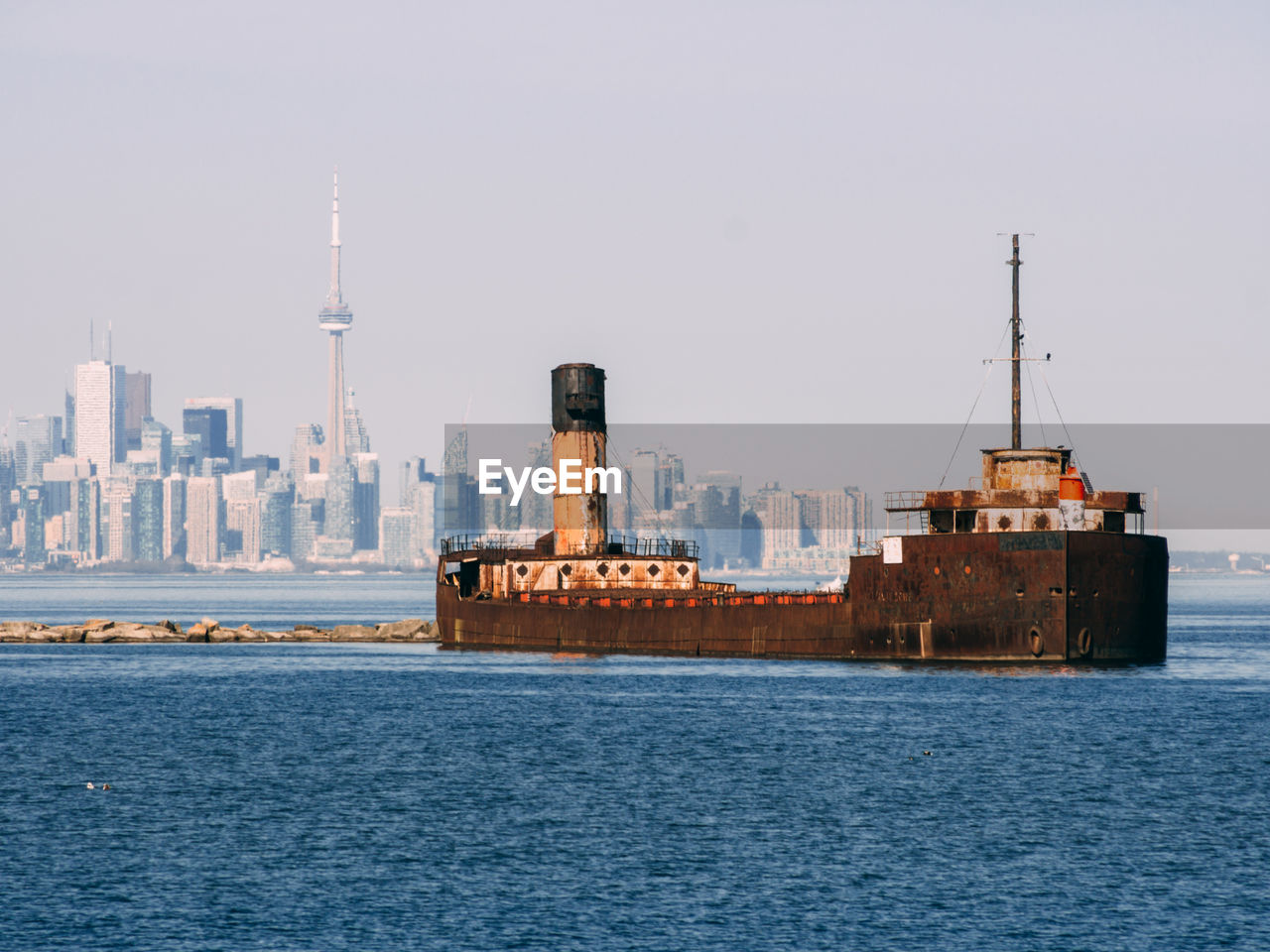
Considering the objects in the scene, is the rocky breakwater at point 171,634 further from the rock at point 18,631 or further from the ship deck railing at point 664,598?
the ship deck railing at point 664,598

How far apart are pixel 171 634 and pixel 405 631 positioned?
55.1 ft

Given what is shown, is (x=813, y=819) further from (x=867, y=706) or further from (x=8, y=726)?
(x=8, y=726)

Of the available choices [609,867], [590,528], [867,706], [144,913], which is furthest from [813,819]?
[590,528]

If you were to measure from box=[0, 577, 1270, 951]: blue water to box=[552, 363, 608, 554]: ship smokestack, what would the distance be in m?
24.2

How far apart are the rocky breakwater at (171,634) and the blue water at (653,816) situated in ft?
149

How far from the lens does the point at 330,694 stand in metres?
73.4

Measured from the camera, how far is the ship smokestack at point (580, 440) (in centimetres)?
9562

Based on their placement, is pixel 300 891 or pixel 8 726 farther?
pixel 8 726

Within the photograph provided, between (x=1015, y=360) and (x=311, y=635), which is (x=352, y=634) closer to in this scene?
(x=311, y=635)

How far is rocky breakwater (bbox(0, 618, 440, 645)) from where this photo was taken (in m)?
116

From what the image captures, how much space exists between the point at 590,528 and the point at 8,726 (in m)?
41.8

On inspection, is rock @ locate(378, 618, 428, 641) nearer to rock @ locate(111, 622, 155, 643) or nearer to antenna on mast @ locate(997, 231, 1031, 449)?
rock @ locate(111, 622, 155, 643)

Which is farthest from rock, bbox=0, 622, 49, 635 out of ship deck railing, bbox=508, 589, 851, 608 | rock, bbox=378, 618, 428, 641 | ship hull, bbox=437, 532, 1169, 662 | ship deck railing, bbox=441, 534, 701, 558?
ship hull, bbox=437, 532, 1169, 662

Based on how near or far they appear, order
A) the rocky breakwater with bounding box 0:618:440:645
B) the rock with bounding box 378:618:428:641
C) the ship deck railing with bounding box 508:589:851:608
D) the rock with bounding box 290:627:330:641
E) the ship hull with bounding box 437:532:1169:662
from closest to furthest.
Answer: the ship hull with bounding box 437:532:1169:662, the ship deck railing with bounding box 508:589:851:608, the rocky breakwater with bounding box 0:618:440:645, the rock with bounding box 378:618:428:641, the rock with bounding box 290:627:330:641
